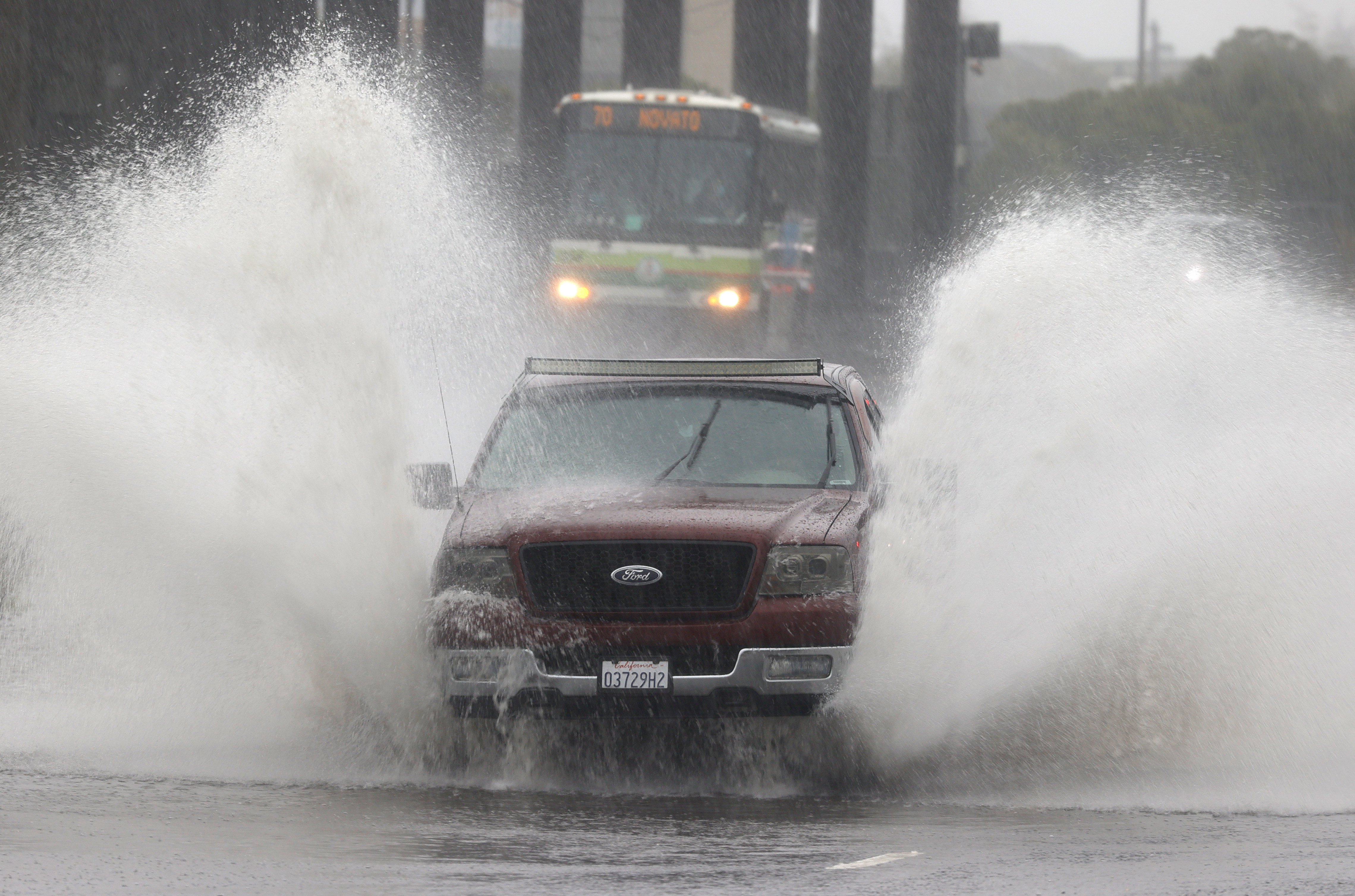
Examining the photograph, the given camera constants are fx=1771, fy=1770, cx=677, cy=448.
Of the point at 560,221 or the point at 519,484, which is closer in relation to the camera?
the point at 519,484

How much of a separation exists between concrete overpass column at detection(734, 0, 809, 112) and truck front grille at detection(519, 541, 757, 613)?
35.7 meters

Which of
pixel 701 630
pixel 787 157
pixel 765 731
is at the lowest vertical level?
pixel 765 731

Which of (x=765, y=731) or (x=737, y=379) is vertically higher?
(x=737, y=379)

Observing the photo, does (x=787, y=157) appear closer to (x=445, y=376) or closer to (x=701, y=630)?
(x=445, y=376)

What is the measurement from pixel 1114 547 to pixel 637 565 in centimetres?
240

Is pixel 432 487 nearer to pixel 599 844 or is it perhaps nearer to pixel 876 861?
pixel 599 844

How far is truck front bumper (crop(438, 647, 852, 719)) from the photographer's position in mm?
6414

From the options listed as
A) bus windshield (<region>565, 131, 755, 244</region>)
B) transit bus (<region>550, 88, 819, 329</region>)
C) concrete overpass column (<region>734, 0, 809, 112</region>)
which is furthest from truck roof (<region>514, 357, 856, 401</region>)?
concrete overpass column (<region>734, 0, 809, 112</region>)

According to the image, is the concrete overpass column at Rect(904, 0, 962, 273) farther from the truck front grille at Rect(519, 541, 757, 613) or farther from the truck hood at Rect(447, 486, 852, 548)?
the truck front grille at Rect(519, 541, 757, 613)

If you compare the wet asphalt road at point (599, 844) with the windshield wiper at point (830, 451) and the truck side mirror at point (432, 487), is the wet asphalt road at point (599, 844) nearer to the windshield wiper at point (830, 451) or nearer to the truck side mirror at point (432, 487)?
the truck side mirror at point (432, 487)

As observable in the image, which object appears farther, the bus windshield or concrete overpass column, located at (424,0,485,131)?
concrete overpass column, located at (424,0,485,131)

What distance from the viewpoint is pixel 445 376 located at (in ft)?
51.4

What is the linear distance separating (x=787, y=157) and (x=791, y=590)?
67.4 ft

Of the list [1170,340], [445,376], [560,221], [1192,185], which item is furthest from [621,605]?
[1192,185]
